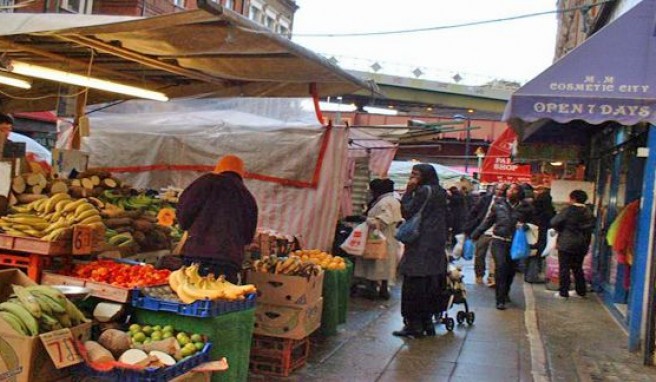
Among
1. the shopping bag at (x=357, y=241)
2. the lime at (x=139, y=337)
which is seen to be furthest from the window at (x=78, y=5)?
Result: the lime at (x=139, y=337)

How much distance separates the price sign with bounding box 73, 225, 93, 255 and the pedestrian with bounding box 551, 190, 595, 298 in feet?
26.6

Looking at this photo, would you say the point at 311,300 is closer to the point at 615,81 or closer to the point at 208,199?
the point at 208,199

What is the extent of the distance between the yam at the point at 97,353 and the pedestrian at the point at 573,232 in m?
8.73

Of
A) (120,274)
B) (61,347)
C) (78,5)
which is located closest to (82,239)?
(120,274)

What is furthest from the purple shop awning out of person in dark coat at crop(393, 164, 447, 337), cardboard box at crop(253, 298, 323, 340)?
cardboard box at crop(253, 298, 323, 340)

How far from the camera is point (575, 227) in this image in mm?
11086

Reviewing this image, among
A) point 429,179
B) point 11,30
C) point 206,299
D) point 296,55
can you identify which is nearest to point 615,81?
point 429,179

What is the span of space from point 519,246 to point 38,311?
875cm

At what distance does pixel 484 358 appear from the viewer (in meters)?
7.46

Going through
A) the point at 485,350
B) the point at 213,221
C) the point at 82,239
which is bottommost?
the point at 485,350

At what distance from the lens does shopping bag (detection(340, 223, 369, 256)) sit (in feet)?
33.7

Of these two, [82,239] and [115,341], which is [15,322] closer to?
[115,341]

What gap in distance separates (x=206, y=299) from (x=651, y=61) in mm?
4870

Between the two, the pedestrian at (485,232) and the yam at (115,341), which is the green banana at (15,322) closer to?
the yam at (115,341)
